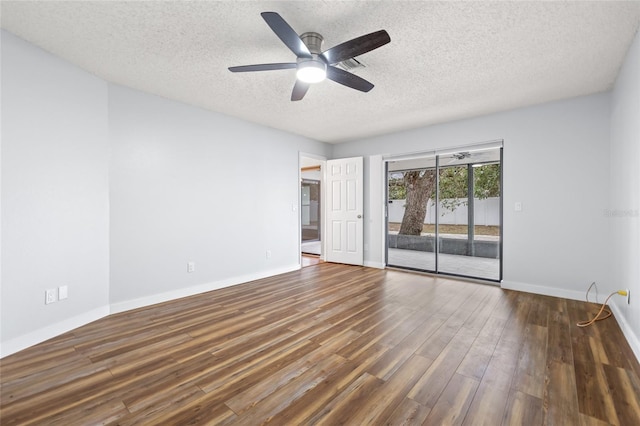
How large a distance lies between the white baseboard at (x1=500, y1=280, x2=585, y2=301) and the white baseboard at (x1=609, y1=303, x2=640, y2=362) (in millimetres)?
438

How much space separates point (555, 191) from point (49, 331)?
5.72 meters

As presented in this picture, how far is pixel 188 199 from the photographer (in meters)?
3.84

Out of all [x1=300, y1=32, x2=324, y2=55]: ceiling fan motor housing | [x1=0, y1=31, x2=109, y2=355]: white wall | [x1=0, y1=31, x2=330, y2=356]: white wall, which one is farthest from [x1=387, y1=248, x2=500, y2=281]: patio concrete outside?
[x1=0, y1=31, x2=109, y2=355]: white wall

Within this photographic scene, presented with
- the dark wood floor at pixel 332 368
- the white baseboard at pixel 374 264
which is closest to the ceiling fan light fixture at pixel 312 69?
the dark wood floor at pixel 332 368

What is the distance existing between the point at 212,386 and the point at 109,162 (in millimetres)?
2661

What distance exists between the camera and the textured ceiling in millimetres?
2006

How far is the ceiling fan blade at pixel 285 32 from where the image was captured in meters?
1.68

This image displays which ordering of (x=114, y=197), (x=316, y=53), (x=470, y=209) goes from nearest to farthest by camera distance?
(x=316, y=53), (x=114, y=197), (x=470, y=209)

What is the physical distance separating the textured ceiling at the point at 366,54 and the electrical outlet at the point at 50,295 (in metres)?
2.13

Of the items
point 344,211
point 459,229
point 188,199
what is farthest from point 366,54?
point 459,229

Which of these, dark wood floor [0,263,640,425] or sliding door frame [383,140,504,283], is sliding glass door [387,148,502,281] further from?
dark wood floor [0,263,640,425]

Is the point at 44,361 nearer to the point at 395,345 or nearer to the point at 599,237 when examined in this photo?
the point at 395,345

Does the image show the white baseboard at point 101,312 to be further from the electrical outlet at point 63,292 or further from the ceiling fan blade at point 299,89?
the ceiling fan blade at point 299,89

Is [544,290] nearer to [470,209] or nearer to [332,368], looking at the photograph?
[470,209]
